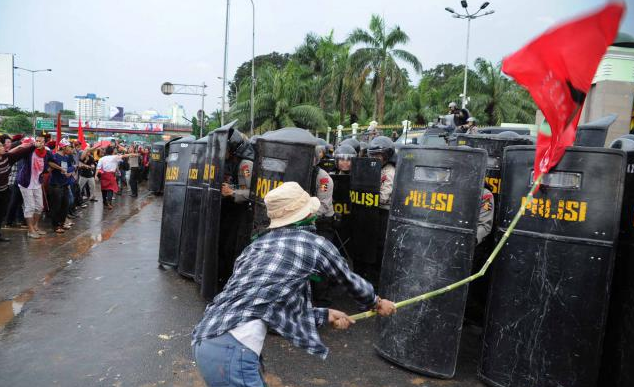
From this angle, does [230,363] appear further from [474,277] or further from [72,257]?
[72,257]

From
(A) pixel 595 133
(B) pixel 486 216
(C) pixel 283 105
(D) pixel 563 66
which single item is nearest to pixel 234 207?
(B) pixel 486 216

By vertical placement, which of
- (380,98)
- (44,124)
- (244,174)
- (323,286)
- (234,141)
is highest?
(380,98)

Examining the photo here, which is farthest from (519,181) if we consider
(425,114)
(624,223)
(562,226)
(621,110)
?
(425,114)

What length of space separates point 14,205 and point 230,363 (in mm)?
9448

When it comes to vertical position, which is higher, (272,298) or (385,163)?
(385,163)

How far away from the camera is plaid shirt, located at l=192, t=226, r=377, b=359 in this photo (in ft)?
7.72

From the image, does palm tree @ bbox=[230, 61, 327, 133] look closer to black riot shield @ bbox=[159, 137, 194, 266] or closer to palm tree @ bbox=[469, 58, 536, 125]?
palm tree @ bbox=[469, 58, 536, 125]

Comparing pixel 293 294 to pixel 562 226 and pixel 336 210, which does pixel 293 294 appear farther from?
pixel 336 210

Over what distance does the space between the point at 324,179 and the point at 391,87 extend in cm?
2882

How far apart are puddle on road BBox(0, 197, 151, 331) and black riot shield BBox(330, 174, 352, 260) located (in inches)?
149

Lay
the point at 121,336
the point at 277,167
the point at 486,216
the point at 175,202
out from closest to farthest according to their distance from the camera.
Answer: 1. the point at 486,216
2. the point at 121,336
3. the point at 277,167
4. the point at 175,202

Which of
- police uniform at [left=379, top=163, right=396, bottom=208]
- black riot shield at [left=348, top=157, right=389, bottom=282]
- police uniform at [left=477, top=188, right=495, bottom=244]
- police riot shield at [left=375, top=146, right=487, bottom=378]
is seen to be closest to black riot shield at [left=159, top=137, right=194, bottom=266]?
black riot shield at [left=348, top=157, right=389, bottom=282]

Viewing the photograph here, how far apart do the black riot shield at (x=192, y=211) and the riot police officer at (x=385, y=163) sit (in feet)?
7.27

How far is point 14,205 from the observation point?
385 inches
